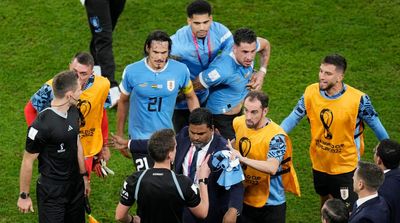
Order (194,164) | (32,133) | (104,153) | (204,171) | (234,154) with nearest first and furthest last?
1. (204,171)
2. (234,154)
3. (194,164)
4. (32,133)
5. (104,153)

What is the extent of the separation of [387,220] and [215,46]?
307 cm

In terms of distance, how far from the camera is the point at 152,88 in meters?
7.82

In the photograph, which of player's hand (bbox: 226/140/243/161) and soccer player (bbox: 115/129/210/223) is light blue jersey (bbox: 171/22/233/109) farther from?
soccer player (bbox: 115/129/210/223)

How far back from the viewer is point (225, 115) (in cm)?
854

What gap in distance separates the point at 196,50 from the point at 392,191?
108 inches

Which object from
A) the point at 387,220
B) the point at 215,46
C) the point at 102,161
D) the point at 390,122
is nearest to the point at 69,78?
the point at 102,161

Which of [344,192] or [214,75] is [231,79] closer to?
[214,75]

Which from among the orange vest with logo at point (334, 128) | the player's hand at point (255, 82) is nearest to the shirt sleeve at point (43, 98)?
the player's hand at point (255, 82)

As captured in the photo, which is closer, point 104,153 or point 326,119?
point 326,119

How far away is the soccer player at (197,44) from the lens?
845 cm

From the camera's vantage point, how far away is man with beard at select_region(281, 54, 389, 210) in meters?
7.50

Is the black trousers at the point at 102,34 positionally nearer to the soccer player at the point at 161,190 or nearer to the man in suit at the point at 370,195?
the soccer player at the point at 161,190

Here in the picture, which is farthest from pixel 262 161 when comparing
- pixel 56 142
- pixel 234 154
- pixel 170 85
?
pixel 56 142

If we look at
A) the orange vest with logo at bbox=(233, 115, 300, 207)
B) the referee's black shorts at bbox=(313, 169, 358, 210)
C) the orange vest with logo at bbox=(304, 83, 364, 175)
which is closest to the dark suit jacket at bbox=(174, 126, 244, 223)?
the orange vest with logo at bbox=(233, 115, 300, 207)
